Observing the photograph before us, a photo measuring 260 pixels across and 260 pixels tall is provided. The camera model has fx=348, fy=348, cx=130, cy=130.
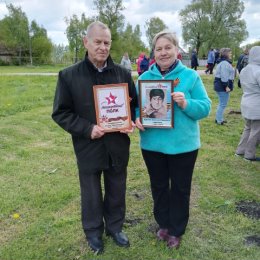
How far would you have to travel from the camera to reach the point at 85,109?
10.0 feet

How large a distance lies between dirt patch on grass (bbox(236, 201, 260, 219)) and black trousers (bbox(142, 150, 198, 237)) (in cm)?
119

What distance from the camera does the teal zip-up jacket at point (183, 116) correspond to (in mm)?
3010

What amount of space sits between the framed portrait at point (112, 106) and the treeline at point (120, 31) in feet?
134

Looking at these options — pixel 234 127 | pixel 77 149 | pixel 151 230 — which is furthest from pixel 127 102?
pixel 234 127

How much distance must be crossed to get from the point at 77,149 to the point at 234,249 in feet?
6.28

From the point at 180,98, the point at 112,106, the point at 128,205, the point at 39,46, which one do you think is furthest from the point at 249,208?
the point at 39,46

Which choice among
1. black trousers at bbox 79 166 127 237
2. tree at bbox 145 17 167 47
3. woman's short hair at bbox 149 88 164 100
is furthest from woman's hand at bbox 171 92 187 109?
tree at bbox 145 17 167 47

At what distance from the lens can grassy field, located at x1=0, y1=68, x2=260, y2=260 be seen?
3.53 m

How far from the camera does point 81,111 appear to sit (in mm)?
3068

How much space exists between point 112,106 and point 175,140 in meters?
0.64

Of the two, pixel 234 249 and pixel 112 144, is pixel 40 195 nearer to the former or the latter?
pixel 112 144

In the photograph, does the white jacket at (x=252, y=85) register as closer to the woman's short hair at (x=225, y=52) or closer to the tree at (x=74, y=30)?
the woman's short hair at (x=225, y=52)

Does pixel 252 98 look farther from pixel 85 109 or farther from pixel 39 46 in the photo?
pixel 39 46

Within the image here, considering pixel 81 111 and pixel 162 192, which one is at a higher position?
pixel 81 111
